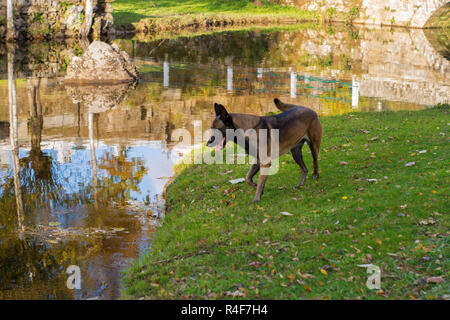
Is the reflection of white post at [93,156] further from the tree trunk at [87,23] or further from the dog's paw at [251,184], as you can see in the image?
the tree trunk at [87,23]

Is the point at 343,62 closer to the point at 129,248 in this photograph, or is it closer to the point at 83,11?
the point at 83,11

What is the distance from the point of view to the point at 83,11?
46.2 meters

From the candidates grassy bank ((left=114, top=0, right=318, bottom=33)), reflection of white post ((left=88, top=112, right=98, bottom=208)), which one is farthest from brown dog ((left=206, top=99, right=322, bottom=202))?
grassy bank ((left=114, top=0, right=318, bottom=33))

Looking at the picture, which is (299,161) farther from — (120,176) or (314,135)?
(120,176)

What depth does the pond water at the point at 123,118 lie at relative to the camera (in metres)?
9.95

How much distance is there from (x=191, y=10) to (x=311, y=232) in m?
59.1

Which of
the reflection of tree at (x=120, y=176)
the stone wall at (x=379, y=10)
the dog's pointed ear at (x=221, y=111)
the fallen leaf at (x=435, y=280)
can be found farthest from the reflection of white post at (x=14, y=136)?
the stone wall at (x=379, y=10)

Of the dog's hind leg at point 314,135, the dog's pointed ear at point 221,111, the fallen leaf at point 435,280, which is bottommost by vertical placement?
the fallen leaf at point 435,280

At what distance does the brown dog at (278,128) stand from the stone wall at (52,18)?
37.5m

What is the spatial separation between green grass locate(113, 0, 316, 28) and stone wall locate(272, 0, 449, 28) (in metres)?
2.15

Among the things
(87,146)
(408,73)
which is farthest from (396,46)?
(87,146)

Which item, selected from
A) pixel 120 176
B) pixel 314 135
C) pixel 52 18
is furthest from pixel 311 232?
pixel 52 18

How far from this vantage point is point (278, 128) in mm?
10477

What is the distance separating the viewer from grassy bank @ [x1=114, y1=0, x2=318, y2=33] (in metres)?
54.7
